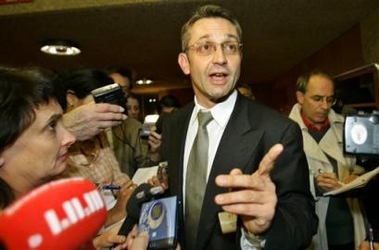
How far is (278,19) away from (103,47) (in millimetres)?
1910

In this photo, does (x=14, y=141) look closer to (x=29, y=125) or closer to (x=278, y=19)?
(x=29, y=125)

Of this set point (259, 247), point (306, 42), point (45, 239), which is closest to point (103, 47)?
point (306, 42)

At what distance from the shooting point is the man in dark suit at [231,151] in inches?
31.2

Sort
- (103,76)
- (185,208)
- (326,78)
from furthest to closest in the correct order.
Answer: (326,78) < (103,76) < (185,208)

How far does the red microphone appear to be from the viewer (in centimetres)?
39

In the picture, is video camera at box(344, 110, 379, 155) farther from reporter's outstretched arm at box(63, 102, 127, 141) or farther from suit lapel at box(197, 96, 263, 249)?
reporter's outstretched arm at box(63, 102, 127, 141)

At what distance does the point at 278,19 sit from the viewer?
2.97 m

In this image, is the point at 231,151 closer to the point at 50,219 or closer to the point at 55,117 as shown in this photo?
the point at 55,117

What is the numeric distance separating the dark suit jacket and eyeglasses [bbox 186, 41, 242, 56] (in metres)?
0.17

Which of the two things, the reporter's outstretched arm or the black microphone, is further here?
the reporter's outstretched arm

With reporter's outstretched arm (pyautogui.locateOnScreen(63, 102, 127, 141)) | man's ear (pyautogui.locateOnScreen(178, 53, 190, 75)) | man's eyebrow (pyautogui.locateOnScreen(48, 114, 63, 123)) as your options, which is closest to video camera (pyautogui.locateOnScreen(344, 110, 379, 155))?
man's ear (pyautogui.locateOnScreen(178, 53, 190, 75))

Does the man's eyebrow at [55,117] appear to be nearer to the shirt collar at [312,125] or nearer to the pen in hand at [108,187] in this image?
the pen in hand at [108,187]

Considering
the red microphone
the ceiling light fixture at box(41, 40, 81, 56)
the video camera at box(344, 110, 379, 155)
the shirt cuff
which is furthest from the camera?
the ceiling light fixture at box(41, 40, 81, 56)

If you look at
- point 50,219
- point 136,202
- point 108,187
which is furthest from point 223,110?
point 50,219
